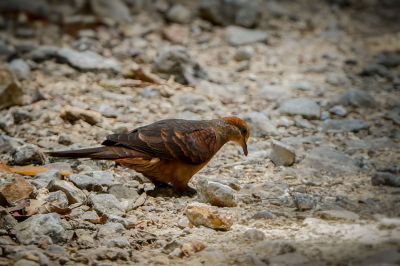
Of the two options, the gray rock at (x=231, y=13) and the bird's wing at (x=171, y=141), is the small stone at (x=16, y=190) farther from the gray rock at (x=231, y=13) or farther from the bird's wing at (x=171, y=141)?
the gray rock at (x=231, y=13)

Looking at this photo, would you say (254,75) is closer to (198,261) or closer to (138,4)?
(138,4)

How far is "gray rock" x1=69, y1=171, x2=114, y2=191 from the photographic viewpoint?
16.4 feet

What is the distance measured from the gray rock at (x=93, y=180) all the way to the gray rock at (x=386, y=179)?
1976 mm

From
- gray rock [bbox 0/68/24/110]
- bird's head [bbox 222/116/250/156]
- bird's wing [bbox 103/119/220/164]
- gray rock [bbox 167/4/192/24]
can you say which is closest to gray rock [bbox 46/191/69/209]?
bird's wing [bbox 103/119/220/164]

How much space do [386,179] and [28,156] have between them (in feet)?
9.13

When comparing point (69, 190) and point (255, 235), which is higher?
point (255, 235)

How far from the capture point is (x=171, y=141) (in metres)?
5.06

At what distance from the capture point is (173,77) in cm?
796

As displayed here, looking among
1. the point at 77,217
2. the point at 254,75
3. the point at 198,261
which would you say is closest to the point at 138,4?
the point at 254,75

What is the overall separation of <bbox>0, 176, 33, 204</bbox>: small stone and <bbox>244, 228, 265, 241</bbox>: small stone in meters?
1.58

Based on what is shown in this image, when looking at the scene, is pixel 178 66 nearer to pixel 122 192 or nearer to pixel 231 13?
pixel 231 13

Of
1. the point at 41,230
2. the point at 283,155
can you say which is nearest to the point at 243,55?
the point at 283,155

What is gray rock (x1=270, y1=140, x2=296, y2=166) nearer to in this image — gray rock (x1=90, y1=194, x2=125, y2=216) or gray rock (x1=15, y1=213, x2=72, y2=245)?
gray rock (x1=90, y1=194, x2=125, y2=216)

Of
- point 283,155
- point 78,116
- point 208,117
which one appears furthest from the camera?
point 208,117
